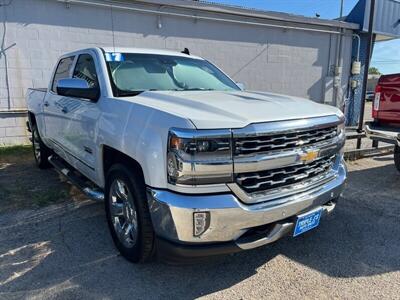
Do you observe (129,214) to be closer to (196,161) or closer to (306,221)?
(196,161)

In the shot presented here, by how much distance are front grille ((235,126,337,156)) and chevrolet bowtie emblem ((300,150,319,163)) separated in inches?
2.7

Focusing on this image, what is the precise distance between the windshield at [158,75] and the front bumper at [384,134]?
2765 millimetres

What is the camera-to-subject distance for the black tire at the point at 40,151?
609 cm

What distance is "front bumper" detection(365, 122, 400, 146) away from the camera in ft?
18.0

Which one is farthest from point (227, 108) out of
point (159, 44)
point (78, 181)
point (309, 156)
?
point (159, 44)

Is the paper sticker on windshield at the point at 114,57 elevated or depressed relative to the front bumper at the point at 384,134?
elevated

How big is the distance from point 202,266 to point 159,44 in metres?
7.70

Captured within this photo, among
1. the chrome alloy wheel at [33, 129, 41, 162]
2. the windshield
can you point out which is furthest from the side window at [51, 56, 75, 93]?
the chrome alloy wheel at [33, 129, 41, 162]

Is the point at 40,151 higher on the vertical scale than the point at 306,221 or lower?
lower

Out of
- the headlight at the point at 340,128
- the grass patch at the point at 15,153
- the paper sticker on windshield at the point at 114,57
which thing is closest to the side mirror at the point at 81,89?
the paper sticker on windshield at the point at 114,57

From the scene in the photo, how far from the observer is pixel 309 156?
9.59 ft

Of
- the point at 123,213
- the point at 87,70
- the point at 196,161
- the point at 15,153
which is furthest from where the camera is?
the point at 15,153

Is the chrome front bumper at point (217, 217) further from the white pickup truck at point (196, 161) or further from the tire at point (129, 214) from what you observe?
the tire at point (129, 214)

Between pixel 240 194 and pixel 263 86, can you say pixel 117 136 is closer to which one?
pixel 240 194
